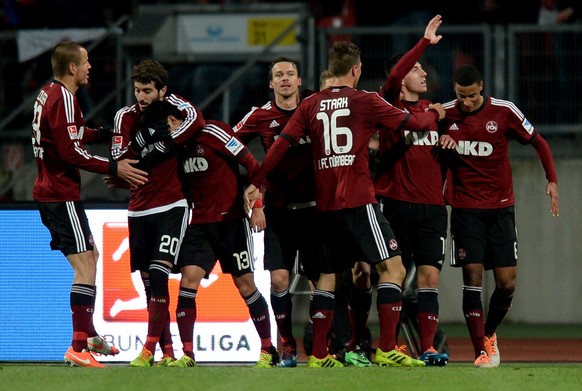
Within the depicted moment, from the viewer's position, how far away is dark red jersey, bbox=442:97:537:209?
11.1 meters

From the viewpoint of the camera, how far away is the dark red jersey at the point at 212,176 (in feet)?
35.7

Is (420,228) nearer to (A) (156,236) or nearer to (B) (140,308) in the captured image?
(A) (156,236)

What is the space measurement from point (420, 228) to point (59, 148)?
110 inches

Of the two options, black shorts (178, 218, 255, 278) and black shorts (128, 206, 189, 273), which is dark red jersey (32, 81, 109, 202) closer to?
black shorts (128, 206, 189, 273)

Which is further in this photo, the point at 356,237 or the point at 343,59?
the point at 343,59

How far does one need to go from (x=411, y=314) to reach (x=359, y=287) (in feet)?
3.13

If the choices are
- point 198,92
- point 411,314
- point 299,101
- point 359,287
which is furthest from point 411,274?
point 198,92

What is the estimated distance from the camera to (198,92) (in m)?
15.8

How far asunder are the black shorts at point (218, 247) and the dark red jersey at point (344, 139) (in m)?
0.73

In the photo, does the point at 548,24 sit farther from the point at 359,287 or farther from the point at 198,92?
the point at 359,287

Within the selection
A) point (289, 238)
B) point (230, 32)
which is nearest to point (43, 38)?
point (230, 32)

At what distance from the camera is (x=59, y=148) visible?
34.2ft

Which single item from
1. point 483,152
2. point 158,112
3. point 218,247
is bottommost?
point 218,247

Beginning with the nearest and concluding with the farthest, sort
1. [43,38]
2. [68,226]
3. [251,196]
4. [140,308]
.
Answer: [251,196] → [68,226] → [140,308] → [43,38]
